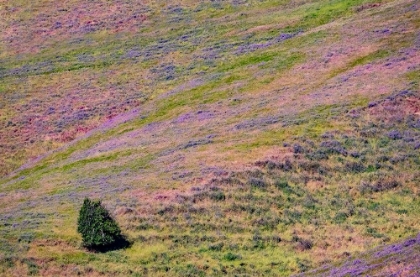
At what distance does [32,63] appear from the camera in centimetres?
7381

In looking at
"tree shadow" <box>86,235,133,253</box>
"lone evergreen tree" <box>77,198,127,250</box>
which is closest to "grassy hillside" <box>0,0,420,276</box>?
"tree shadow" <box>86,235,133,253</box>

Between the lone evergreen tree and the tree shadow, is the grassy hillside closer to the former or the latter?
the tree shadow

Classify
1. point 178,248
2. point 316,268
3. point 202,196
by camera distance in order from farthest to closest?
point 202,196
point 178,248
point 316,268

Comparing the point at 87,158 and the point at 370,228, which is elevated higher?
the point at 87,158

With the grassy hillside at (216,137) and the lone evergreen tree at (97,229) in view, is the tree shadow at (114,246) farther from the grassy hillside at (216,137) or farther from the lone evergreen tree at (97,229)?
the grassy hillside at (216,137)

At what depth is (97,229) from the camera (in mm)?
35688

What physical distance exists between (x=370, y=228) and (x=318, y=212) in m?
3.52

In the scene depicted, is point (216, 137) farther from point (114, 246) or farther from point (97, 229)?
point (97, 229)

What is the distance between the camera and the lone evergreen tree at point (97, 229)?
3558 centimetres

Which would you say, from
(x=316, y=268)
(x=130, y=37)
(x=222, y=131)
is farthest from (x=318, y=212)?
(x=130, y=37)

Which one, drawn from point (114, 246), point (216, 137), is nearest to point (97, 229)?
point (114, 246)

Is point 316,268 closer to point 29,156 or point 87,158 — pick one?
point 87,158

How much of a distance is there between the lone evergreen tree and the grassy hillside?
30.7 inches

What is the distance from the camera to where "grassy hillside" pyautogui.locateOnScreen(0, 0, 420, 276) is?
35.5 meters
